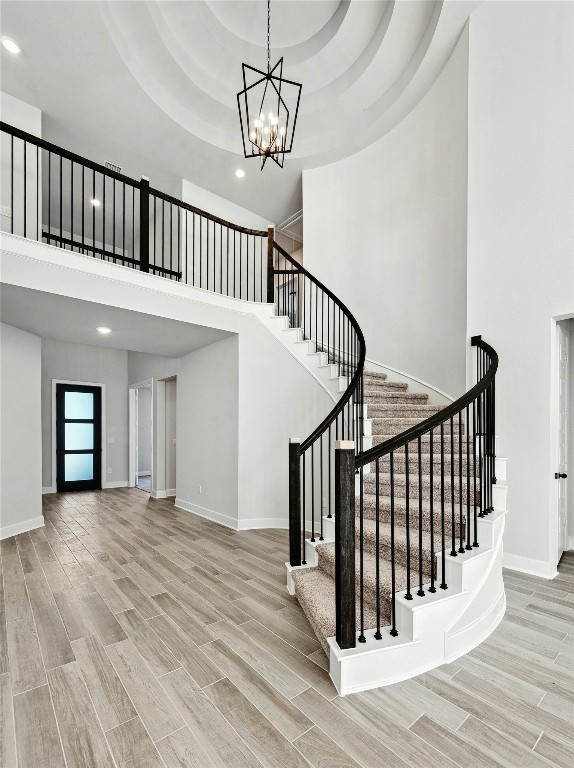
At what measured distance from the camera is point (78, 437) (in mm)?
8461

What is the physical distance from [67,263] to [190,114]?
376cm

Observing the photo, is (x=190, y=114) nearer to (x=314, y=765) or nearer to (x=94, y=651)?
(x=94, y=651)

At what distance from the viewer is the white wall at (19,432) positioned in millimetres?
4926

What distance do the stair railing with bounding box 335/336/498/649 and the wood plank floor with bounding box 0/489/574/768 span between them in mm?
404

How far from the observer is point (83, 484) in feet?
27.5

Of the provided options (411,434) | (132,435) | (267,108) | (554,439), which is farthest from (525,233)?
(132,435)

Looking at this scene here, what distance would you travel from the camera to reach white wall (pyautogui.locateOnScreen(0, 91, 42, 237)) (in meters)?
5.02

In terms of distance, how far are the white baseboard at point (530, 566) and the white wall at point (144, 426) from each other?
25.1 ft

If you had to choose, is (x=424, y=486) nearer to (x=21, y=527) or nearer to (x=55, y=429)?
(x=21, y=527)

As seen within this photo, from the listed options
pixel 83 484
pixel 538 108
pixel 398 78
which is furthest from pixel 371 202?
pixel 83 484

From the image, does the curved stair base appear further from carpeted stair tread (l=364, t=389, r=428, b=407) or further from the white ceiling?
the white ceiling

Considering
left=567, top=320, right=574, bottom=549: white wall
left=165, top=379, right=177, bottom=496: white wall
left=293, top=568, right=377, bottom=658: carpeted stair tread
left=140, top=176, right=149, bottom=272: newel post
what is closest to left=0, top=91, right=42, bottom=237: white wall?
left=140, top=176, right=149, bottom=272: newel post

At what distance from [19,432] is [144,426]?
4.99 meters

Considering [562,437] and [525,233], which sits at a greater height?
[525,233]
